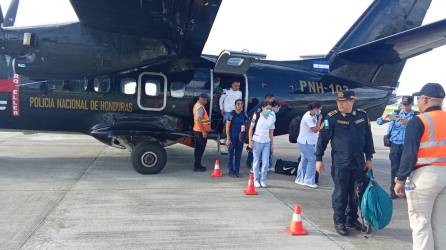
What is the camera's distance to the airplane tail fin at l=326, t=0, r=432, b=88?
10961mm

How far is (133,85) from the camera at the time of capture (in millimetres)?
9469

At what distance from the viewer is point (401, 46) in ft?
30.5

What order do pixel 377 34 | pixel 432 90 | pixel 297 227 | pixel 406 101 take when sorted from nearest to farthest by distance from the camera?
1. pixel 432 90
2. pixel 297 227
3. pixel 406 101
4. pixel 377 34

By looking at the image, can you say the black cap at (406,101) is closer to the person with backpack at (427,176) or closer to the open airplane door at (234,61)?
the open airplane door at (234,61)

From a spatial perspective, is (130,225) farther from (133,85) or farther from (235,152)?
(133,85)

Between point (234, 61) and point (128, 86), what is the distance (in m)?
2.75

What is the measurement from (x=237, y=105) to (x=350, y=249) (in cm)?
457

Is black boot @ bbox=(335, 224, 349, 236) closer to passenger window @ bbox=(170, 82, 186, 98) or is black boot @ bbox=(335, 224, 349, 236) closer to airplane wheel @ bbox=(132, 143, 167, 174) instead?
airplane wheel @ bbox=(132, 143, 167, 174)

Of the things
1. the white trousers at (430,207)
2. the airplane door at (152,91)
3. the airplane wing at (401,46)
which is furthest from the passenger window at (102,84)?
the white trousers at (430,207)

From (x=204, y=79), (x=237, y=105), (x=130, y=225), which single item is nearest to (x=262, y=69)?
(x=204, y=79)

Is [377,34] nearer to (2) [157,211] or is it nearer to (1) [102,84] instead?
(1) [102,84]

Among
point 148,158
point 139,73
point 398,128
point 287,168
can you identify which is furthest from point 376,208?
point 139,73

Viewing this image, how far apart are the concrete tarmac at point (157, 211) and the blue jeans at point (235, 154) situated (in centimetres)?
37

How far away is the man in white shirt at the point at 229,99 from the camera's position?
31.0ft
